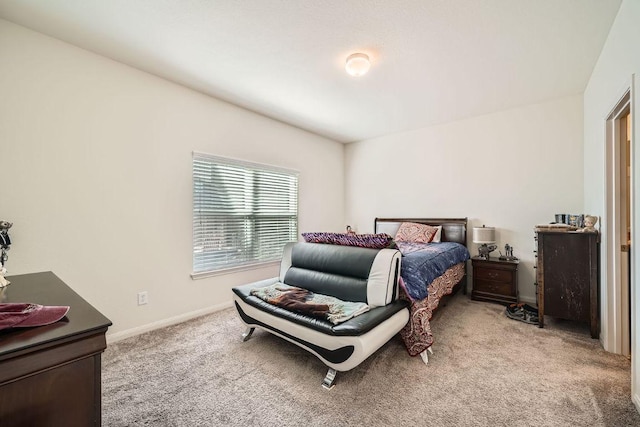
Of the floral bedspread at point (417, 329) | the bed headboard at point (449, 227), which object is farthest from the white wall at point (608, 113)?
the bed headboard at point (449, 227)

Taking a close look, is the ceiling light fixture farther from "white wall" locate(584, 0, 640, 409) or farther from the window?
the window

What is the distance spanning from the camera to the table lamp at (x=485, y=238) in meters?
3.59

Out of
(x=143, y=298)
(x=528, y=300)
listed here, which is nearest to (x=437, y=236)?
(x=528, y=300)

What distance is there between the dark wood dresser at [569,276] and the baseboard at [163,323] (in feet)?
11.6

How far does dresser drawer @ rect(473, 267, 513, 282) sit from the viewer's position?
3447 millimetres

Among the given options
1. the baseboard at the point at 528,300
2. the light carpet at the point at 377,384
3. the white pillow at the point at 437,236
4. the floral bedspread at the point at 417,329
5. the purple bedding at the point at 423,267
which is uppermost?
the white pillow at the point at 437,236

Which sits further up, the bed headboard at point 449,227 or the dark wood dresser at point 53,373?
the bed headboard at point 449,227

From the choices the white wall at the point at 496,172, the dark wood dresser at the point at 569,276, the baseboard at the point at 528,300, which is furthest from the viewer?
the baseboard at the point at 528,300

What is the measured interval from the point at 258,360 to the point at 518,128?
168 inches

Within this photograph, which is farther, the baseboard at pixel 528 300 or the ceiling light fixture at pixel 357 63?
the baseboard at pixel 528 300

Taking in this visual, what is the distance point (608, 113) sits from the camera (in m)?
2.22

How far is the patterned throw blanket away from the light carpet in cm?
44

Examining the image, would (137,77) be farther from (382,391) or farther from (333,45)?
(382,391)

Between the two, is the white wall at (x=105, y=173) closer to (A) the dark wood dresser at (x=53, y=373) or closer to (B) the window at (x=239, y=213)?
(B) the window at (x=239, y=213)
